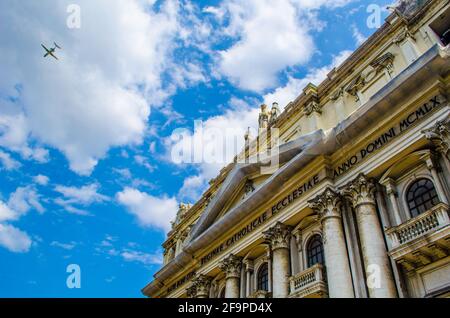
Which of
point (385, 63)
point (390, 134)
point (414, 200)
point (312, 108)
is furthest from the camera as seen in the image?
point (312, 108)

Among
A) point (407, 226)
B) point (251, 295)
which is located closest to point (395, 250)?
point (407, 226)

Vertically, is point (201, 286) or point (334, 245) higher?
point (201, 286)

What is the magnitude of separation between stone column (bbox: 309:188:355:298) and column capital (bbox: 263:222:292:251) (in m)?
2.27

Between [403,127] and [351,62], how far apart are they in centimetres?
678

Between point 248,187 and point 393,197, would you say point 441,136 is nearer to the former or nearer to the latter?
point 393,197

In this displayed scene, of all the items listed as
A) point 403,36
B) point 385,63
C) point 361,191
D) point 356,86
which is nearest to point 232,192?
point 356,86

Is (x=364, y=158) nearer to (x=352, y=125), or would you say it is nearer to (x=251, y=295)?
(x=352, y=125)

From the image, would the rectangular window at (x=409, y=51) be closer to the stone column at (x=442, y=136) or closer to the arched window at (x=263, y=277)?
the stone column at (x=442, y=136)

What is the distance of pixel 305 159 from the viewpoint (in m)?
17.1

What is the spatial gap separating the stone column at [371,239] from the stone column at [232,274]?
794cm

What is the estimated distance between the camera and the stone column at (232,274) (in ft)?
65.4

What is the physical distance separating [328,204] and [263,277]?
633 centimetres

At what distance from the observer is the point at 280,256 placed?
56.6 feet
